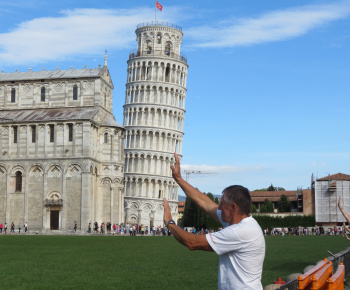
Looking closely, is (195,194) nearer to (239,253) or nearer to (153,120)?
(239,253)

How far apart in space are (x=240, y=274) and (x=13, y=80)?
63984 mm

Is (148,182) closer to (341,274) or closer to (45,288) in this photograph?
(45,288)

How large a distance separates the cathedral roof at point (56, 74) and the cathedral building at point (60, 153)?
0.11 metres

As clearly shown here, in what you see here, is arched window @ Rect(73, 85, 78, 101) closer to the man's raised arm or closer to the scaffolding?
the scaffolding

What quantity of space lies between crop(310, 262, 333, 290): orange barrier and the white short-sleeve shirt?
117 centimetres

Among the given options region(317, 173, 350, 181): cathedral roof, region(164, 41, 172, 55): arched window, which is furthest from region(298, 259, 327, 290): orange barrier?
→ region(164, 41, 172, 55): arched window

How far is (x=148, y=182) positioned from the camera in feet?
293

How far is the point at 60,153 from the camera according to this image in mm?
60375

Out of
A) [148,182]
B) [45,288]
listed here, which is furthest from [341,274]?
[148,182]

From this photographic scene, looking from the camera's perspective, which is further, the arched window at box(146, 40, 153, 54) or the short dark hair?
the arched window at box(146, 40, 153, 54)

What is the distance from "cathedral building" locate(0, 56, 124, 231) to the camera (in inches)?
2345

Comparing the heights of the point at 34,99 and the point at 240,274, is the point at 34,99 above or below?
above

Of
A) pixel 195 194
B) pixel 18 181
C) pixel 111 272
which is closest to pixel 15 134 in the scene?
pixel 18 181

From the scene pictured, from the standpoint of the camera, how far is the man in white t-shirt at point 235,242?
507 cm
